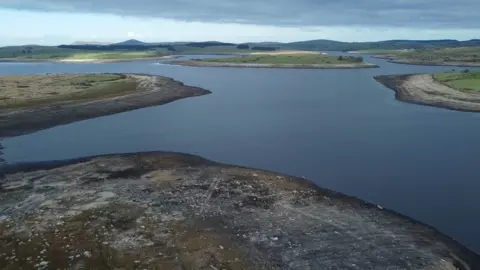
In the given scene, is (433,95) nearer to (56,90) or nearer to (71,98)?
(71,98)

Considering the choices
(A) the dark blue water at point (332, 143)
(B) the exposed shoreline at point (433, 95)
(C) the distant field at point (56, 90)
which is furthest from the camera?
(B) the exposed shoreline at point (433, 95)

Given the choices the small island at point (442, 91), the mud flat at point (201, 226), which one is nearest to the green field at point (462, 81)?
the small island at point (442, 91)

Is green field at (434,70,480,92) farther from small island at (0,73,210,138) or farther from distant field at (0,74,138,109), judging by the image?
distant field at (0,74,138,109)

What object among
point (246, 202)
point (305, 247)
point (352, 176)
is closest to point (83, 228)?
point (246, 202)

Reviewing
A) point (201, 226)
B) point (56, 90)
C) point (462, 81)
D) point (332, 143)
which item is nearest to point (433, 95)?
point (462, 81)

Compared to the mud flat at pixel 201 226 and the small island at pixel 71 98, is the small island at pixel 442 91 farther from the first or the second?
the mud flat at pixel 201 226

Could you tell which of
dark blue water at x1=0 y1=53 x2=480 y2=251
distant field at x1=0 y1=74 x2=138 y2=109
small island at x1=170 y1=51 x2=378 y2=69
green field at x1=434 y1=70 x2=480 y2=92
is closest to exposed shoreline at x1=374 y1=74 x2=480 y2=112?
green field at x1=434 y1=70 x2=480 y2=92

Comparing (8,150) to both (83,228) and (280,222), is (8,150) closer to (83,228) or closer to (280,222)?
(83,228)
